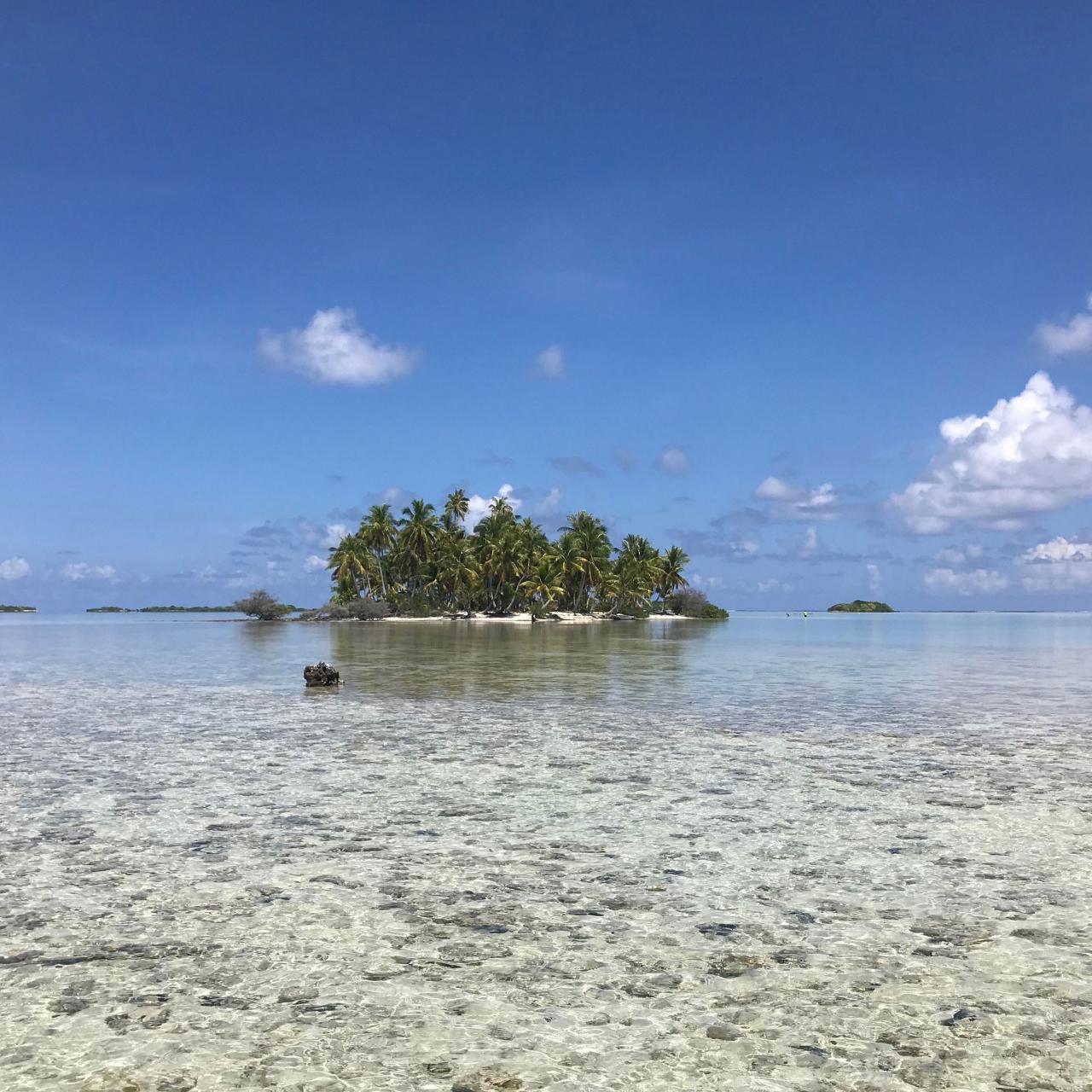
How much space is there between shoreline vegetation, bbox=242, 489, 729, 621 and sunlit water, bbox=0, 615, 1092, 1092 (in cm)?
8711

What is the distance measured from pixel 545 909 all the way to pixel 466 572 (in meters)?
94.4

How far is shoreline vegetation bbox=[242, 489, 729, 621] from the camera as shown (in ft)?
342

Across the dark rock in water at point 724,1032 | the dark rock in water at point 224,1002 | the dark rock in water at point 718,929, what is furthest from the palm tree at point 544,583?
the dark rock in water at point 724,1032

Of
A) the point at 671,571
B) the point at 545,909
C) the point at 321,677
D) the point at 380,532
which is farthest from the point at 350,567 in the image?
the point at 545,909

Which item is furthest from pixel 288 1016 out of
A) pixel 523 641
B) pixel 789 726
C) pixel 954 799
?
pixel 523 641

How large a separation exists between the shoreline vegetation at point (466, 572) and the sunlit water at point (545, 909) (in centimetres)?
8711

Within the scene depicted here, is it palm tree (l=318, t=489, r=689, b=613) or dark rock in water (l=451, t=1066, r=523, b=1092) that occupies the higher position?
palm tree (l=318, t=489, r=689, b=613)

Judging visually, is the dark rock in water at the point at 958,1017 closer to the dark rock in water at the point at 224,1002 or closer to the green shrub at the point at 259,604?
the dark rock in water at the point at 224,1002

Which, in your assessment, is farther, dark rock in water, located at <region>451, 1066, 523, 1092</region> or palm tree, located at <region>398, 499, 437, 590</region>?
palm tree, located at <region>398, 499, 437, 590</region>

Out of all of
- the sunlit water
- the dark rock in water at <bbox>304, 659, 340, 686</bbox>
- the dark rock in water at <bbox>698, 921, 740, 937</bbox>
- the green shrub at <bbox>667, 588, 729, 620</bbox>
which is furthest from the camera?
the green shrub at <bbox>667, 588, 729, 620</bbox>

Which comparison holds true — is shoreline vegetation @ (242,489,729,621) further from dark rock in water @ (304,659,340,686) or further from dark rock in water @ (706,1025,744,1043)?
dark rock in water @ (706,1025,744,1043)

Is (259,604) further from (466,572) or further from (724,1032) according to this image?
(724,1032)

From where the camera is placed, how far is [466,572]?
101 metres

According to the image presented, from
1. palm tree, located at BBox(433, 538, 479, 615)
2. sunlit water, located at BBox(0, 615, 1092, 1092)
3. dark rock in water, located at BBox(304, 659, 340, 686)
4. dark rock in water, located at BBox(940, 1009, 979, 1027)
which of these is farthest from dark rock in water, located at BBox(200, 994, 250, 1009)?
palm tree, located at BBox(433, 538, 479, 615)
